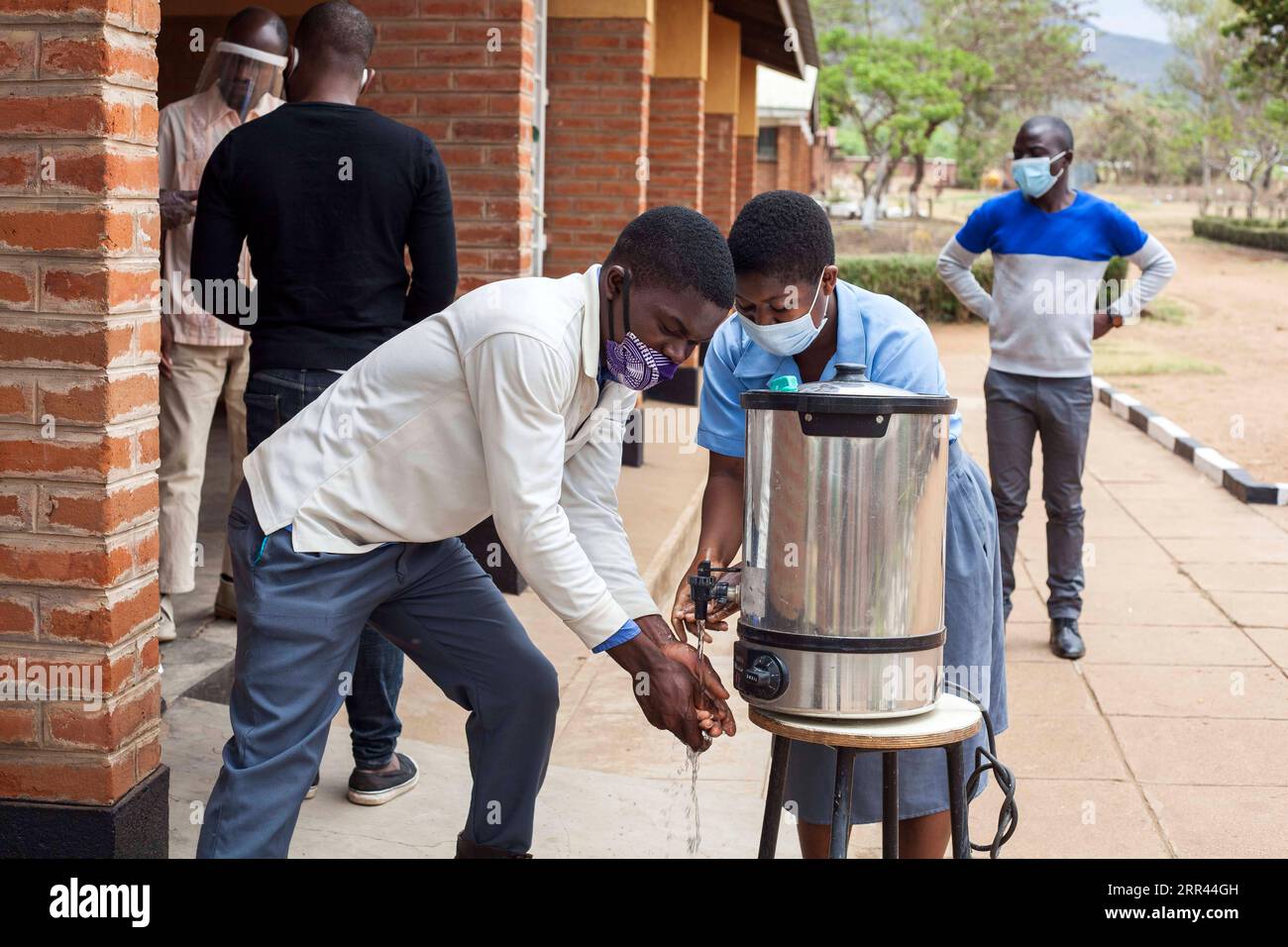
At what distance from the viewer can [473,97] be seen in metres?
6.07

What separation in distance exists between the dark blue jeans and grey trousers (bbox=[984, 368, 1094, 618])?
9.47 feet

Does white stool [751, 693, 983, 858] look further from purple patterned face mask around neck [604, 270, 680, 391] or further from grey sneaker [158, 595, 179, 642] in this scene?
grey sneaker [158, 595, 179, 642]

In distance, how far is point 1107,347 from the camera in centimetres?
2173

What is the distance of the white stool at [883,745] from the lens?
2449 mm

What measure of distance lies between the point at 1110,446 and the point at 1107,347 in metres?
A: 10.2

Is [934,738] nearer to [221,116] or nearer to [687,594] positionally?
[687,594]

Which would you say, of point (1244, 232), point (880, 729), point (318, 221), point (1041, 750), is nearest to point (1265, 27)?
point (1041, 750)

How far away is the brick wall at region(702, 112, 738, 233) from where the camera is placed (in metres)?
16.2

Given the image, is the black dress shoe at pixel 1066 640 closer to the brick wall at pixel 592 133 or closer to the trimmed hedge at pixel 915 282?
the brick wall at pixel 592 133

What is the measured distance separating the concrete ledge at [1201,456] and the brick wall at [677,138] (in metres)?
3.78

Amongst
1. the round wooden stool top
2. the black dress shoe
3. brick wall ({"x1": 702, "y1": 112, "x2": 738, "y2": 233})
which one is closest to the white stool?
the round wooden stool top

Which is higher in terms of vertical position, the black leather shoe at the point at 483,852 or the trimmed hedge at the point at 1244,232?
the trimmed hedge at the point at 1244,232

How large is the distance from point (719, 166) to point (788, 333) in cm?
1384

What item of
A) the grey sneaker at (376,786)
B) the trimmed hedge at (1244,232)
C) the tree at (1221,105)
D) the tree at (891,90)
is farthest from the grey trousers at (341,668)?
the tree at (1221,105)
